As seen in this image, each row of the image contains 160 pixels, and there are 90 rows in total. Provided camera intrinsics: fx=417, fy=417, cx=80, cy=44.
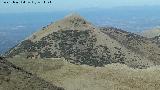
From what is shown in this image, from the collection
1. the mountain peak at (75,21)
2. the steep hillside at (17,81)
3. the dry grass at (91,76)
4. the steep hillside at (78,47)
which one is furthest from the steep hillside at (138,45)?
the steep hillside at (17,81)

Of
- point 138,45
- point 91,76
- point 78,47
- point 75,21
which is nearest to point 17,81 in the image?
point 91,76

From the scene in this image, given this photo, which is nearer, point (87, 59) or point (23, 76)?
point (23, 76)

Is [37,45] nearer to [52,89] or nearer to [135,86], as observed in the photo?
[135,86]

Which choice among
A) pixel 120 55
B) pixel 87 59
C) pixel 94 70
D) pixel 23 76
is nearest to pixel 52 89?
pixel 23 76

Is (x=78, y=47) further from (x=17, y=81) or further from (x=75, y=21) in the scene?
(x=17, y=81)

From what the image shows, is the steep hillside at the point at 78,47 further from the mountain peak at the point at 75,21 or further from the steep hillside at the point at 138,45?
the steep hillside at the point at 138,45

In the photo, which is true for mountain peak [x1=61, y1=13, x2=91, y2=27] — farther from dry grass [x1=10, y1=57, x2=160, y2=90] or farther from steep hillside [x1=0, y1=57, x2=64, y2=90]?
steep hillside [x1=0, y1=57, x2=64, y2=90]
